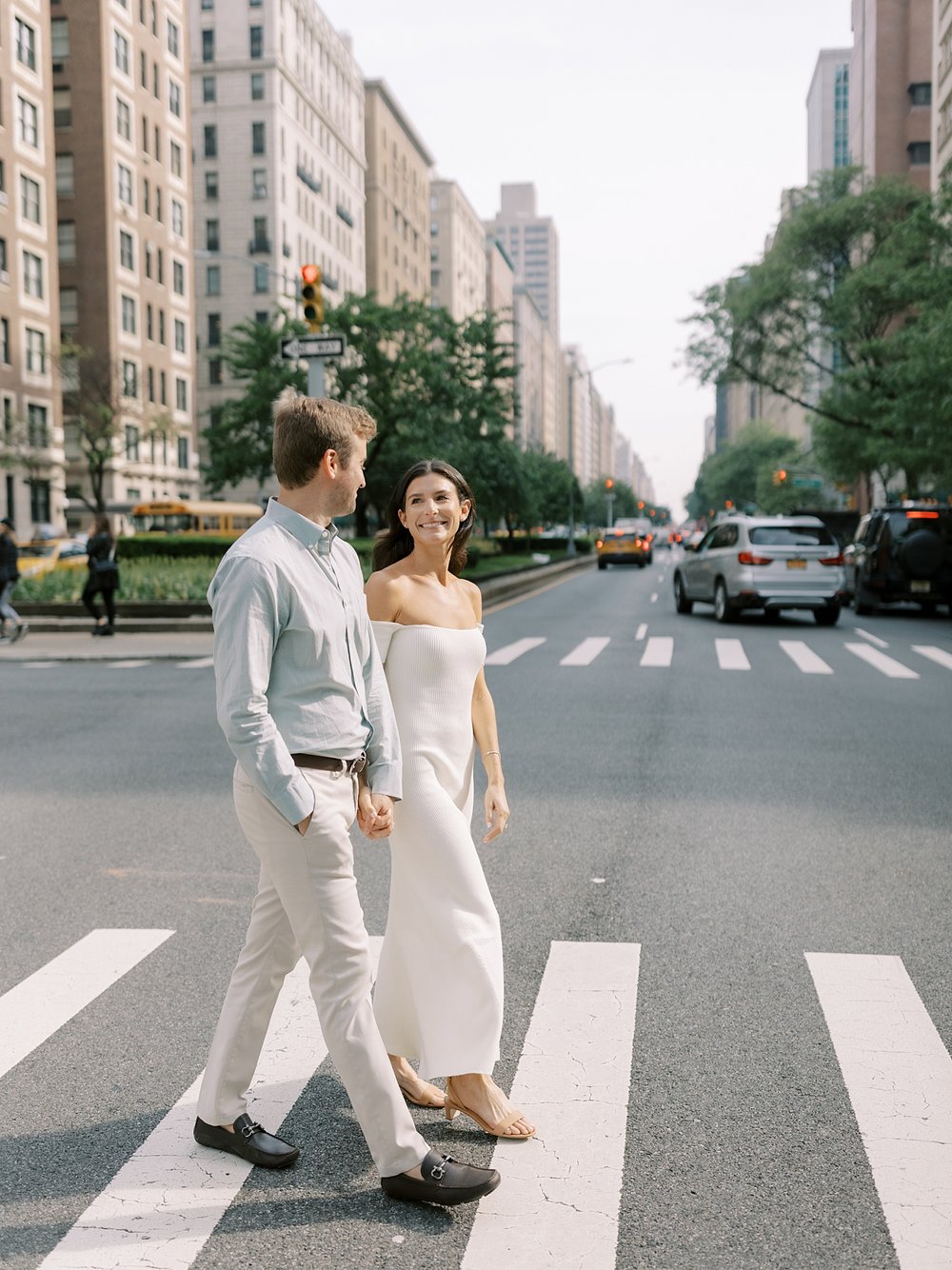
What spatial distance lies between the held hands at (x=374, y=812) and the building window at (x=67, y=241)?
196 ft

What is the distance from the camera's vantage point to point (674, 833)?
7.38 metres

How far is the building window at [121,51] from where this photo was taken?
58.6 metres

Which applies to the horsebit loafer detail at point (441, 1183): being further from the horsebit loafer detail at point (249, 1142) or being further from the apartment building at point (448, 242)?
the apartment building at point (448, 242)

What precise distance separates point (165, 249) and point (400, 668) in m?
64.8

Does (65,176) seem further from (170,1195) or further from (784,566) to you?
(170,1195)

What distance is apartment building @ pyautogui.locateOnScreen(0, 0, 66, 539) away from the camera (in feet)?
160

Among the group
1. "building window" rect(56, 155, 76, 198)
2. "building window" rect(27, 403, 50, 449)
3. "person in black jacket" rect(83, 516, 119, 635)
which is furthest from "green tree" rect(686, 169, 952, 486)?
"building window" rect(56, 155, 76, 198)

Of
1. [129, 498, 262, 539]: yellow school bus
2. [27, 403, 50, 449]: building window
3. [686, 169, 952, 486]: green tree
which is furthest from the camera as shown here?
[27, 403, 50, 449]: building window

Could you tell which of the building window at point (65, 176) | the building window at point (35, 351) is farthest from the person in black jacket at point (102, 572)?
the building window at point (65, 176)

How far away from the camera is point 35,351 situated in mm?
51250

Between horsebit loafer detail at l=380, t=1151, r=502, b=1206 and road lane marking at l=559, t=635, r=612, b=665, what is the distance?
13754mm

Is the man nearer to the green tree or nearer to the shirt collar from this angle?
the shirt collar

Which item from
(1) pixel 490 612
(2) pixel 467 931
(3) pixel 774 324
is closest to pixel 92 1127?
(2) pixel 467 931

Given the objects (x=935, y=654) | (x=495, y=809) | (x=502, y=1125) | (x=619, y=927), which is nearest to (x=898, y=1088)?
(x=502, y=1125)
